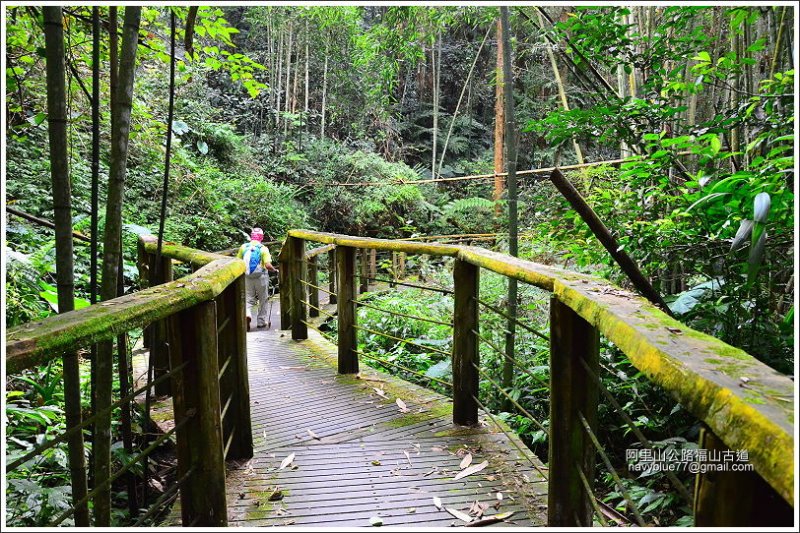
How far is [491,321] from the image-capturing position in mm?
5863

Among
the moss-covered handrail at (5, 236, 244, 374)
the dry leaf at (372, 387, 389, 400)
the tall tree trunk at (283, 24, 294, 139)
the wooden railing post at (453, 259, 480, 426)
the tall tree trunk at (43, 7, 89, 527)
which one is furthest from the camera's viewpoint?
the tall tree trunk at (283, 24, 294, 139)

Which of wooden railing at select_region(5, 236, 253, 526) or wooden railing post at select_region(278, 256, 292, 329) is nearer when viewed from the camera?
wooden railing at select_region(5, 236, 253, 526)

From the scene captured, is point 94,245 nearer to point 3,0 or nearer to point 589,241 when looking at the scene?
point 3,0

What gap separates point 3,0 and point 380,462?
6.96ft

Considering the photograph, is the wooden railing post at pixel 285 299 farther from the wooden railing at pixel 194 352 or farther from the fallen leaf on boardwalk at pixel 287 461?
the fallen leaf on boardwalk at pixel 287 461

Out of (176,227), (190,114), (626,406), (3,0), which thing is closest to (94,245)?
(3,0)

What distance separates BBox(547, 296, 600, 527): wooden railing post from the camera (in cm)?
157

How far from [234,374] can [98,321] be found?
1.32 meters

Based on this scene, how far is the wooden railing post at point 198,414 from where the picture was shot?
5.55ft

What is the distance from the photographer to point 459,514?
6.33 feet

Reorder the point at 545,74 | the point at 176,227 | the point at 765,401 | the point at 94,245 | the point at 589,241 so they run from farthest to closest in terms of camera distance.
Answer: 1. the point at 545,74
2. the point at 176,227
3. the point at 589,241
4. the point at 94,245
5. the point at 765,401

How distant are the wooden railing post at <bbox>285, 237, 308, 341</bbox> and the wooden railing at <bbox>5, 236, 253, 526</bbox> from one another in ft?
6.72

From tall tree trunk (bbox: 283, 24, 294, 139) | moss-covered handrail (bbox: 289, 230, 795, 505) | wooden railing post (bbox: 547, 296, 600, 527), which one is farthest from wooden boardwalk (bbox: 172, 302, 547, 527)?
tall tree trunk (bbox: 283, 24, 294, 139)

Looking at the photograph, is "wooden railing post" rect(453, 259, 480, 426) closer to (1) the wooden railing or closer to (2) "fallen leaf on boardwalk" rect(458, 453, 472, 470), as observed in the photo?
(2) "fallen leaf on boardwalk" rect(458, 453, 472, 470)
